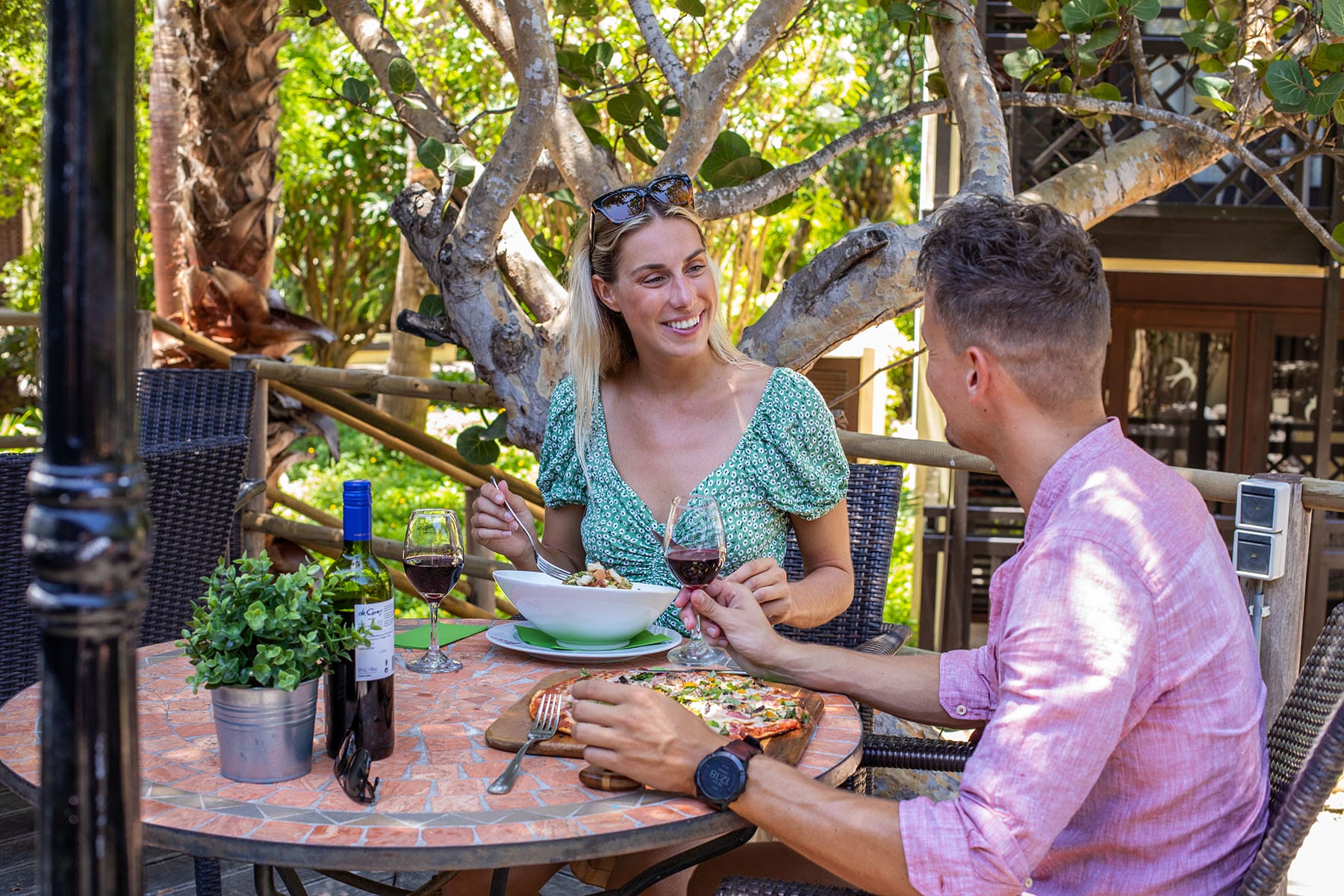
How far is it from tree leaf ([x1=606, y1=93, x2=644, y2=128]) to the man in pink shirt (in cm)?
218

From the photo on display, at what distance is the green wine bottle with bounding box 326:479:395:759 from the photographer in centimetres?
148

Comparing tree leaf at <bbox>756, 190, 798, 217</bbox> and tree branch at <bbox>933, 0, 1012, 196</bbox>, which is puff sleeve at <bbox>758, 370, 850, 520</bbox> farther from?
tree leaf at <bbox>756, 190, 798, 217</bbox>

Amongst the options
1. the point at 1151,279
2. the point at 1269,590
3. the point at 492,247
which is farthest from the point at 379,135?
the point at 1269,590

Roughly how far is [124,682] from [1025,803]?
932mm

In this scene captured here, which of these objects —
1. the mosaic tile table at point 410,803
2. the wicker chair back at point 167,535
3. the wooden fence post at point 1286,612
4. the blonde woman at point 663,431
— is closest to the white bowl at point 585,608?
the mosaic tile table at point 410,803

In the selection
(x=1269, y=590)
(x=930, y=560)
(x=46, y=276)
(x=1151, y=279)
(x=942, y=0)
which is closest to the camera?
(x=46, y=276)

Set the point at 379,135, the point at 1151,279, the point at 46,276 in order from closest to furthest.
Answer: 1. the point at 46,276
2. the point at 1151,279
3. the point at 379,135

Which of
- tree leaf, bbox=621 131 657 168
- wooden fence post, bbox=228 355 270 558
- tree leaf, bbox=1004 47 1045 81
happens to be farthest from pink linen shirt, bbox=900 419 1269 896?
wooden fence post, bbox=228 355 270 558

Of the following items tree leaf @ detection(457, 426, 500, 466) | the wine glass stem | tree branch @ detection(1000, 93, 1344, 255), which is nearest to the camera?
the wine glass stem

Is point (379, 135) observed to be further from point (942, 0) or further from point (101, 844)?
point (101, 844)

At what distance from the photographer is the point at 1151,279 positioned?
9.50 meters


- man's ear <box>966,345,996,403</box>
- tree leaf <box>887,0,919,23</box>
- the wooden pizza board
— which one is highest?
tree leaf <box>887,0,919,23</box>

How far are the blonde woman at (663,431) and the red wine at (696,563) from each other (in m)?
0.44

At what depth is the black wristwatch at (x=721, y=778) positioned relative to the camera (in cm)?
138
